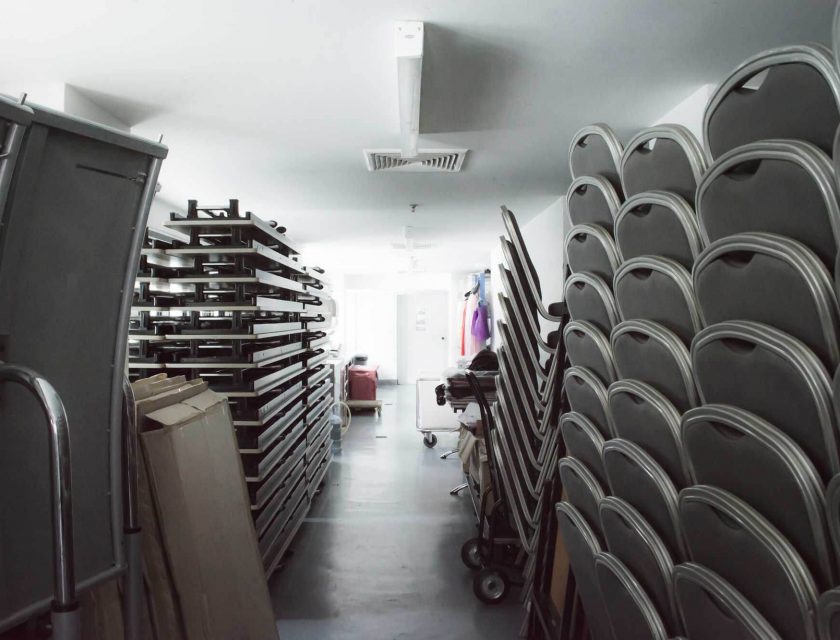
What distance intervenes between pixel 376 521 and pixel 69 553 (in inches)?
127

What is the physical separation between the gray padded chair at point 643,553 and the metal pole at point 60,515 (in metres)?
1.14

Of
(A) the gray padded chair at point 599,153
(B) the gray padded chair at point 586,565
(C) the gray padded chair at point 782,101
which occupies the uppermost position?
(A) the gray padded chair at point 599,153

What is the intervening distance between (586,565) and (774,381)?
3.00 feet

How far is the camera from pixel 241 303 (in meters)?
2.57

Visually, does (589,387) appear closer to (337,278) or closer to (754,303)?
(754,303)

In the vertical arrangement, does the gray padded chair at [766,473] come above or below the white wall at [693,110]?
below

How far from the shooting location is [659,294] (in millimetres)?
1111

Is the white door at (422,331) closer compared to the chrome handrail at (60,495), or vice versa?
the chrome handrail at (60,495)

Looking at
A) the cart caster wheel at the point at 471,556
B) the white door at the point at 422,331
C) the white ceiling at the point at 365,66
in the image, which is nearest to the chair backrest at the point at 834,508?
the white ceiling at the point at 365,66

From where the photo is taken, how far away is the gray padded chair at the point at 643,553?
3.51 ft

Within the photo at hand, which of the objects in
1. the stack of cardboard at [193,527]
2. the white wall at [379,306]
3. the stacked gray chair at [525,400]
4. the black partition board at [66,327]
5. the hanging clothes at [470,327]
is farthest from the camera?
the white wall at [379,306]

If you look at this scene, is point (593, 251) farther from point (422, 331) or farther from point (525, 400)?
point (422, 331)

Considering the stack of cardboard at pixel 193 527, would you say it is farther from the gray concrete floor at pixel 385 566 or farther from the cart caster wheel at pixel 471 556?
the cart caster wheel at pixel 471 556

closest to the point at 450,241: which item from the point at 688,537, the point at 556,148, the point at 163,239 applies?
the point at 556,148
